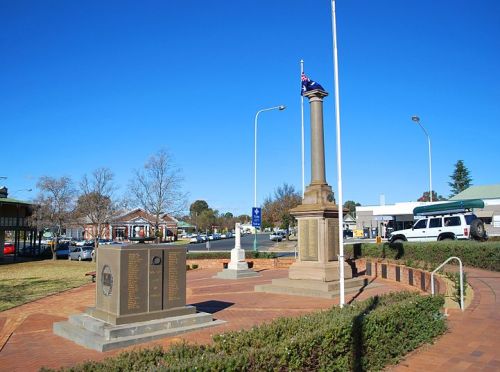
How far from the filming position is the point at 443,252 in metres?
18.8

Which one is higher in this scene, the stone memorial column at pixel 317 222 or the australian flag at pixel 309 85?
the australian flag at pixel 309 85

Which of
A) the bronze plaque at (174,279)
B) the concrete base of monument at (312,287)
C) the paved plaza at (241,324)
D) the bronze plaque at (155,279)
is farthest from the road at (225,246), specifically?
the bronze plaque at (155,279)

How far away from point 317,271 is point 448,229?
1366 cm

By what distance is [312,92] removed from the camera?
15414 mm

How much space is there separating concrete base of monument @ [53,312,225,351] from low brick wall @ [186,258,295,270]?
15255 mm

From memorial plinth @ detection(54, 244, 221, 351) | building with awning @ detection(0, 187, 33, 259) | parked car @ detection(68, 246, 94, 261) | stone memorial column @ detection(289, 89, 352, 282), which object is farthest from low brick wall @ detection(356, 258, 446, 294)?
building with awning @ detection(0, 187, 33, 259)

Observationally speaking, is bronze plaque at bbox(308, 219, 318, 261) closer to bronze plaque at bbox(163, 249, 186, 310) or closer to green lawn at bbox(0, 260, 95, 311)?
bronze plaque at bbox(163, 249, 186, 310)

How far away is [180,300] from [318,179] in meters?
7.24

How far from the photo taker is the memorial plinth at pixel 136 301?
27.7ft

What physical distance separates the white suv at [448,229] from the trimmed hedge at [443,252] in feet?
6.19

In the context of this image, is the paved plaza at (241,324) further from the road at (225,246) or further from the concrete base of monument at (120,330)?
the road at (225,246)

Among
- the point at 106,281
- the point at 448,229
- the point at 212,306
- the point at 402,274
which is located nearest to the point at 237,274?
the point at 402,274

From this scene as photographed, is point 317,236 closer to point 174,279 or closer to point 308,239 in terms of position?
point 308,239

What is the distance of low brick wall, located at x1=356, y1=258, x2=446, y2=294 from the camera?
12.9 metres
